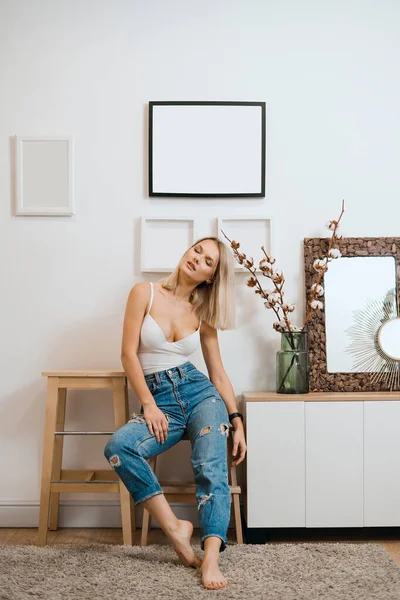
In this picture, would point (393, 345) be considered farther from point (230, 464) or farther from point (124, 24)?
point (124, 24)

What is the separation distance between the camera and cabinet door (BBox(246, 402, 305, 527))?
2.43 m

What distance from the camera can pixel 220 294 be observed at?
2465mm

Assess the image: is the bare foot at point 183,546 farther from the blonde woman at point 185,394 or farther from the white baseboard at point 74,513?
the white baseboard at point 74,513

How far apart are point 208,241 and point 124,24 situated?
1113 mm

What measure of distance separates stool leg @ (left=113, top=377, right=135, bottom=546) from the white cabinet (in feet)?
1.54

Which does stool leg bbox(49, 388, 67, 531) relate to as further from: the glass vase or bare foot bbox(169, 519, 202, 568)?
the glass vase

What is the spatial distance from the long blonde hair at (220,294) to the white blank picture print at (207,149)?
1.28 feet

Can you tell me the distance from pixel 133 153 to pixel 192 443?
131 centimetres

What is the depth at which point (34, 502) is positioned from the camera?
2719 millimetres

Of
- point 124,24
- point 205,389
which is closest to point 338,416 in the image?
point 205,389

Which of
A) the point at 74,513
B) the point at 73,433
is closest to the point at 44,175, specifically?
the point at 73,433

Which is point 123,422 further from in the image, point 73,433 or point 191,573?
point 191,573

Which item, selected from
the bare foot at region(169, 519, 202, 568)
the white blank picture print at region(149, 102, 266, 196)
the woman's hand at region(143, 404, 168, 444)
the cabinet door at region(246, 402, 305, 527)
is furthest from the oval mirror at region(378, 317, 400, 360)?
the bare foot at region(169, 519, 202, 568)

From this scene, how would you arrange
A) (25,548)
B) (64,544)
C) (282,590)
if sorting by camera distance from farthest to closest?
(64,544) < (25,548) < (282,590)
